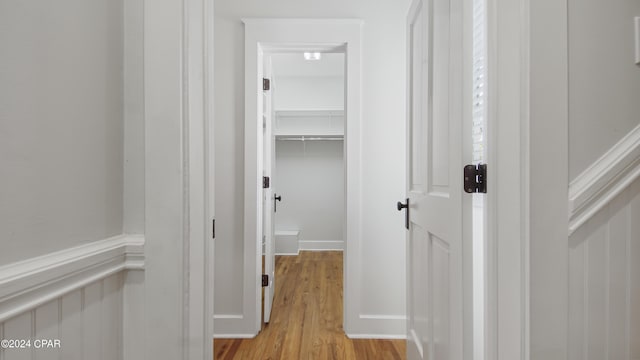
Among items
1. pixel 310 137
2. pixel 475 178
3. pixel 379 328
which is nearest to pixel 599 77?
pixel 475 178

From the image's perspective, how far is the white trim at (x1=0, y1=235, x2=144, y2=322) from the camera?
500 mm

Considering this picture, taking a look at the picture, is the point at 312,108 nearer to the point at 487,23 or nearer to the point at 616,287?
the point at 487,23

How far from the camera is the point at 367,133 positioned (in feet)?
6.89

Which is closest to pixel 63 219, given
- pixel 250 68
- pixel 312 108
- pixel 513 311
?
pixel 513 311


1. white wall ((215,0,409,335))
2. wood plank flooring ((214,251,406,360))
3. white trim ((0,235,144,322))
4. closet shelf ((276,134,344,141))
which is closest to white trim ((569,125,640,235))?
white trim ((0,235,144,322))

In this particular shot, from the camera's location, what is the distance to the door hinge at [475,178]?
894 mm

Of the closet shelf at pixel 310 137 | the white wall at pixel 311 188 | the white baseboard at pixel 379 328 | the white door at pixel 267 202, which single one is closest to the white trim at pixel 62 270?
the white door at pixel 267 202

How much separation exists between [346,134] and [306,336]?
140 cm

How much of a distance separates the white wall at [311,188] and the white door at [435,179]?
9.98 feet

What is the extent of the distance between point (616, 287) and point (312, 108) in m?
3.89

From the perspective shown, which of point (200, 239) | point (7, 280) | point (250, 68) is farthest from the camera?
point (250, 68)

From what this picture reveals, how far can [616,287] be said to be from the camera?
0.78 m

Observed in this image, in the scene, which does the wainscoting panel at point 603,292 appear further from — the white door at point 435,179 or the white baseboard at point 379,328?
the white baseboard at point 379,328

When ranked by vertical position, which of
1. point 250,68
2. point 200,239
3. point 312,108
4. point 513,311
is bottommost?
point 513,311
